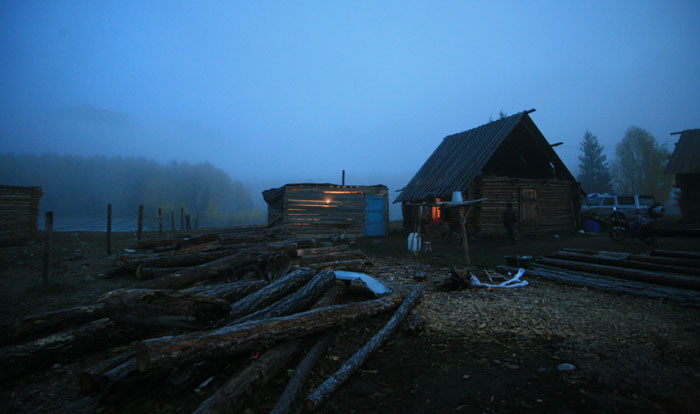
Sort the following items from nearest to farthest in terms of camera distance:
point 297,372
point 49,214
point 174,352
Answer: point 174,352
point 297,372
point 49,214

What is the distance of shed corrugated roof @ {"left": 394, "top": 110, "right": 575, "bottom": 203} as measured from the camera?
53.4ft

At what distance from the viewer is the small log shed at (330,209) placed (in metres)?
18.9

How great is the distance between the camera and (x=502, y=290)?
6.61 m

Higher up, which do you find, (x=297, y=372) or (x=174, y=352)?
(x=174, y=352)

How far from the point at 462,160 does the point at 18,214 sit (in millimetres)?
26148

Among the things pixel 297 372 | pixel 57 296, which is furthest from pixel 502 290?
pixel 57 296

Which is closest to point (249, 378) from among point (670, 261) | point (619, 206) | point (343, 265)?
point (343, 265)

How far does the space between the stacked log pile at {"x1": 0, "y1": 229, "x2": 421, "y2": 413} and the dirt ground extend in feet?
0.44

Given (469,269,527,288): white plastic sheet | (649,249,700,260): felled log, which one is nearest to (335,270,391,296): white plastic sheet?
(469,269,527,288): white plastic sheet

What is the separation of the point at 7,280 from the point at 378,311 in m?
9.95

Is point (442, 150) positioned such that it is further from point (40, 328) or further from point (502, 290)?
point (40, 328)

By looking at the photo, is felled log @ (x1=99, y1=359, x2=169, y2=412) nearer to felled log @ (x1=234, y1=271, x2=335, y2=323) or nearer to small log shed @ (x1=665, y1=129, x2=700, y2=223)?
felled log @ (x1=234, y1=271, x2=335, y2=323)

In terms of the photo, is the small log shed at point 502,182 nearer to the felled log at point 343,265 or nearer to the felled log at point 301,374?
the felled log at point 343,265

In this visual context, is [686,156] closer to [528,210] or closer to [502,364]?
[528,210]
